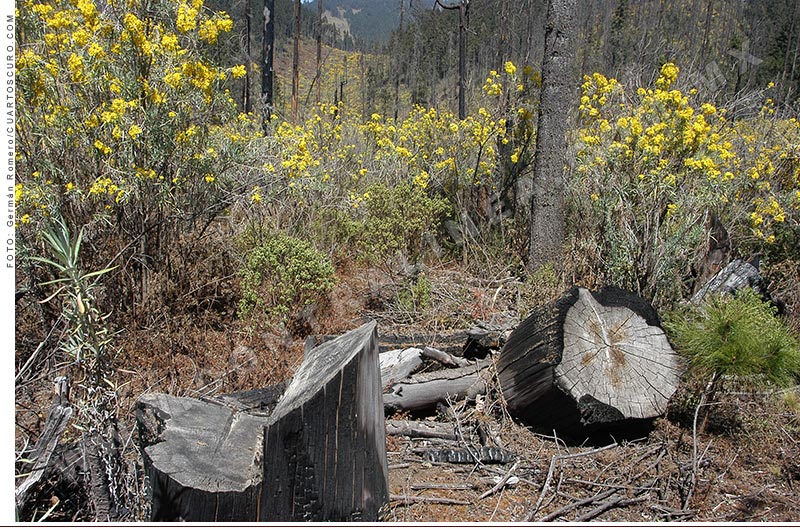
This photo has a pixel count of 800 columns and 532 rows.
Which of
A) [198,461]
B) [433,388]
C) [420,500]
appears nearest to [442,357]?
[433,388]

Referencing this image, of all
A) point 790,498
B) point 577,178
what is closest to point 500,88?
point 577,178

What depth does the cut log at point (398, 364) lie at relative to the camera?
11.1 ft

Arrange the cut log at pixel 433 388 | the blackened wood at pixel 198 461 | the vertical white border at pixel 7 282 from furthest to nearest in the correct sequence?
the cut log at pixel 433 388 → the blackened wood at pixel 198 461 → the vertical white border at pixel 7 282

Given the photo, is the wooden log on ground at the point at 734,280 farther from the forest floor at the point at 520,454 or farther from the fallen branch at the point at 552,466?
the fallen branch at the point at 552,466

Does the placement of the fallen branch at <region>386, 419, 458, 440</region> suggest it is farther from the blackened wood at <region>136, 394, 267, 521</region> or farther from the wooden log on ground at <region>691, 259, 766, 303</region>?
the wooden log on ground at <region>691, 259, 766, 303</region>

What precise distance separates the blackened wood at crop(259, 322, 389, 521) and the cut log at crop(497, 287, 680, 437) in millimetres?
1319

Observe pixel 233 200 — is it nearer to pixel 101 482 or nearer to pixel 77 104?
pixel 77 104

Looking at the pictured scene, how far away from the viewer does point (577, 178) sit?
5.51 metres

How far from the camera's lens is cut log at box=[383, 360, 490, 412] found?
3.29 metres

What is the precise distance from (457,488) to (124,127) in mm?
2662

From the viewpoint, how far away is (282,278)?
164 inches

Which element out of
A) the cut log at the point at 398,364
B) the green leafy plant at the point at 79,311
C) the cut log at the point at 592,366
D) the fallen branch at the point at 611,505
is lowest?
the fallen branch at the point at 611,505

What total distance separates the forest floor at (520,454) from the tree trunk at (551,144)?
77.6 inches

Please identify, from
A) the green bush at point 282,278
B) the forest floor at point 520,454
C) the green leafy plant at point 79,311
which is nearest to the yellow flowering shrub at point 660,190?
the forest floor at point 520,454
